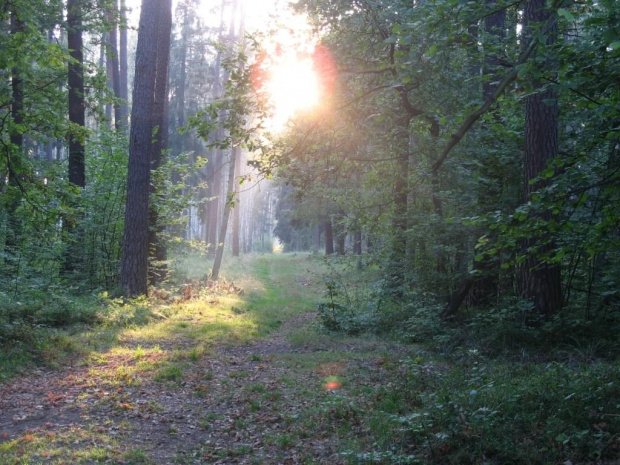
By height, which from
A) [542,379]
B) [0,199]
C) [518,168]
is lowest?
[542,379]

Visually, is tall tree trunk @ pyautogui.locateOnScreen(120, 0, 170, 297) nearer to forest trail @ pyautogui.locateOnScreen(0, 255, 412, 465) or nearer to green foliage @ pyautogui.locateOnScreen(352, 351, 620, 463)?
forest trail @ pyautogui.locateOnScreen(0, 255, 412, 465)

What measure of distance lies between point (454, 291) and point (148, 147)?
8175 mm

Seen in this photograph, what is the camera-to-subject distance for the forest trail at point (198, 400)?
552 centimetres

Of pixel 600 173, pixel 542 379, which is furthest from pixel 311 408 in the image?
pixel 600 173

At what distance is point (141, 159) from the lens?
13.2 metres

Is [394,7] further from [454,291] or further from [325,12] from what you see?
[454,291]

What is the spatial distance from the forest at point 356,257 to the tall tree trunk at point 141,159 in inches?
2.2

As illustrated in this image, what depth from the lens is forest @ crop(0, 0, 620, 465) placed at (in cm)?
518

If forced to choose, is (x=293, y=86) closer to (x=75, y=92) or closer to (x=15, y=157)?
(x=15, y=157)

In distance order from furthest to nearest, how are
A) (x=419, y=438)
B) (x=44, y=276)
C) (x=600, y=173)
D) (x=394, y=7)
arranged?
(x=44, y=276)
(x=394, y=7)
(x=600, y=173)
(x=419, y=438)

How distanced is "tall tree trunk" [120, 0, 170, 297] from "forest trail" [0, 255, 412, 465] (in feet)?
7.20

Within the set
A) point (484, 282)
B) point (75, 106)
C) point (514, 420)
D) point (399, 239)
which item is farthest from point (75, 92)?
point (514, 420)

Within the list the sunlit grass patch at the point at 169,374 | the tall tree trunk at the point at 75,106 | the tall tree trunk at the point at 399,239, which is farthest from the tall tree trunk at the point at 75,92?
the tall tree trunk at the point at 399,239

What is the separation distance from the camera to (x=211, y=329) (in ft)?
38.6
